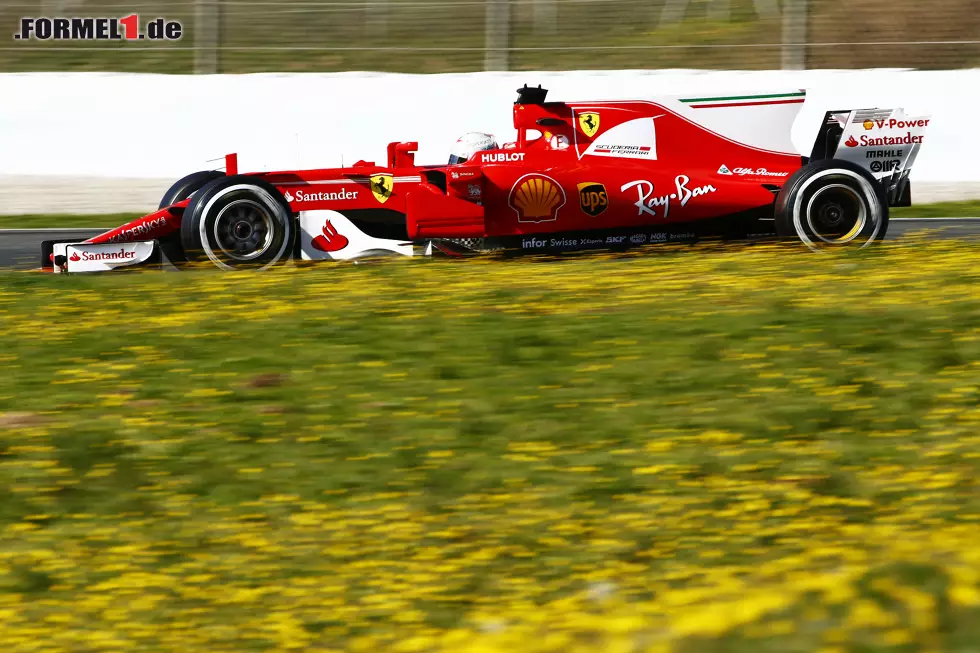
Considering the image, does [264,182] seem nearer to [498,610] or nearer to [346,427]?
[346,427]

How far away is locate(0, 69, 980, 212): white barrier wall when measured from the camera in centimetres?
1422

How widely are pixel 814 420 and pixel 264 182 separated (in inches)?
177

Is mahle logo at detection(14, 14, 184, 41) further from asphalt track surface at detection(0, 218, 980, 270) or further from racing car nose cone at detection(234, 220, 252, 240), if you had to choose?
racing car nose cone at detection(234, 220, 252, 240)

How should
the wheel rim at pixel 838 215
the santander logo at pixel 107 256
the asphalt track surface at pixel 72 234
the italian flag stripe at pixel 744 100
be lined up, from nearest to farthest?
the santander logo at pixel 107 256
the wheel rim at pixel 838 215
the italian flag stripe at pixel 744 100
the asphalt track surface at pixel 72 234

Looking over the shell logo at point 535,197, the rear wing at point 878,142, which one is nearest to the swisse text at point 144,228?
the shell logo at point 535,197

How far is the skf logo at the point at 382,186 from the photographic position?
8.20 metres

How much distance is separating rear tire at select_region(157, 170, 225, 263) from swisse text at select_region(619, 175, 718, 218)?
2931 millimetres

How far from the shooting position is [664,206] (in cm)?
847

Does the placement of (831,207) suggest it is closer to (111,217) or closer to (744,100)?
(744,100)

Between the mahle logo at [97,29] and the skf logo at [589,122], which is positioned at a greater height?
the mahle logo at [97,29]

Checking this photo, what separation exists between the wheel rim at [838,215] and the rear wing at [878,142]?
0.45 meters

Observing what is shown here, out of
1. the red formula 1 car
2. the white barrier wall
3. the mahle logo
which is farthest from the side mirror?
the mahle logo

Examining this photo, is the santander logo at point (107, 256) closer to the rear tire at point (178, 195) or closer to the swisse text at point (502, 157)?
the rear tire at point (178, 195)

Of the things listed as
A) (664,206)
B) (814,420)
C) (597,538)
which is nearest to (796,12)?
(664,206)
